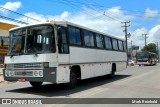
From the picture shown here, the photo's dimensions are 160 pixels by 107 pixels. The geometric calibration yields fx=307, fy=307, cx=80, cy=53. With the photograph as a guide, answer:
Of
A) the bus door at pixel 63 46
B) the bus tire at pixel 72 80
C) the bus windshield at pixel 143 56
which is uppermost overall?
the bus windshield at pixel 143 56

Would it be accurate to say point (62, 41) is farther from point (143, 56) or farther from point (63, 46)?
point (143, 56)

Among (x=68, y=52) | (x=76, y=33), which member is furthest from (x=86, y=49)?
(x=68, y=52)

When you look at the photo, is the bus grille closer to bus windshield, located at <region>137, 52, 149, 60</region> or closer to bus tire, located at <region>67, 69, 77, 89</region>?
bus tire, located at <region>67, 69, 77, 89</region>

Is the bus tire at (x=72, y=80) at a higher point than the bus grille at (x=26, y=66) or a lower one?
lower

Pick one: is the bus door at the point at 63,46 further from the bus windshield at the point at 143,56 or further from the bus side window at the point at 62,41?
the bus windshield at the point at 143,56

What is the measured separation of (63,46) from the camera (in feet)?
43.9

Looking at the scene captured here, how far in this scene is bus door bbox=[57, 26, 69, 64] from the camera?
13.1 m

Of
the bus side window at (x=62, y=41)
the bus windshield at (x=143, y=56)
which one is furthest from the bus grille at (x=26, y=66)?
the bus windshield at (x=143, y=56)

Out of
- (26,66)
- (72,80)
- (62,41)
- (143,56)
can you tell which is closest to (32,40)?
(26,66)

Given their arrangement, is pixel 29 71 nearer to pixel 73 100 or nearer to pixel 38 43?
pixel 38 43

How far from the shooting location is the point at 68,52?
13820 millimetres

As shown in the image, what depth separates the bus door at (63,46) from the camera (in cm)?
1310

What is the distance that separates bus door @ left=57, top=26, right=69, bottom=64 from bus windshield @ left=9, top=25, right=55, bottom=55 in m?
0.40

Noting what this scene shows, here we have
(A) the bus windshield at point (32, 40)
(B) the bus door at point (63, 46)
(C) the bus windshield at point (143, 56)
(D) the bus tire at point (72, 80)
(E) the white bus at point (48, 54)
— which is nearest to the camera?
(E) the white bus at point (48, 54)
